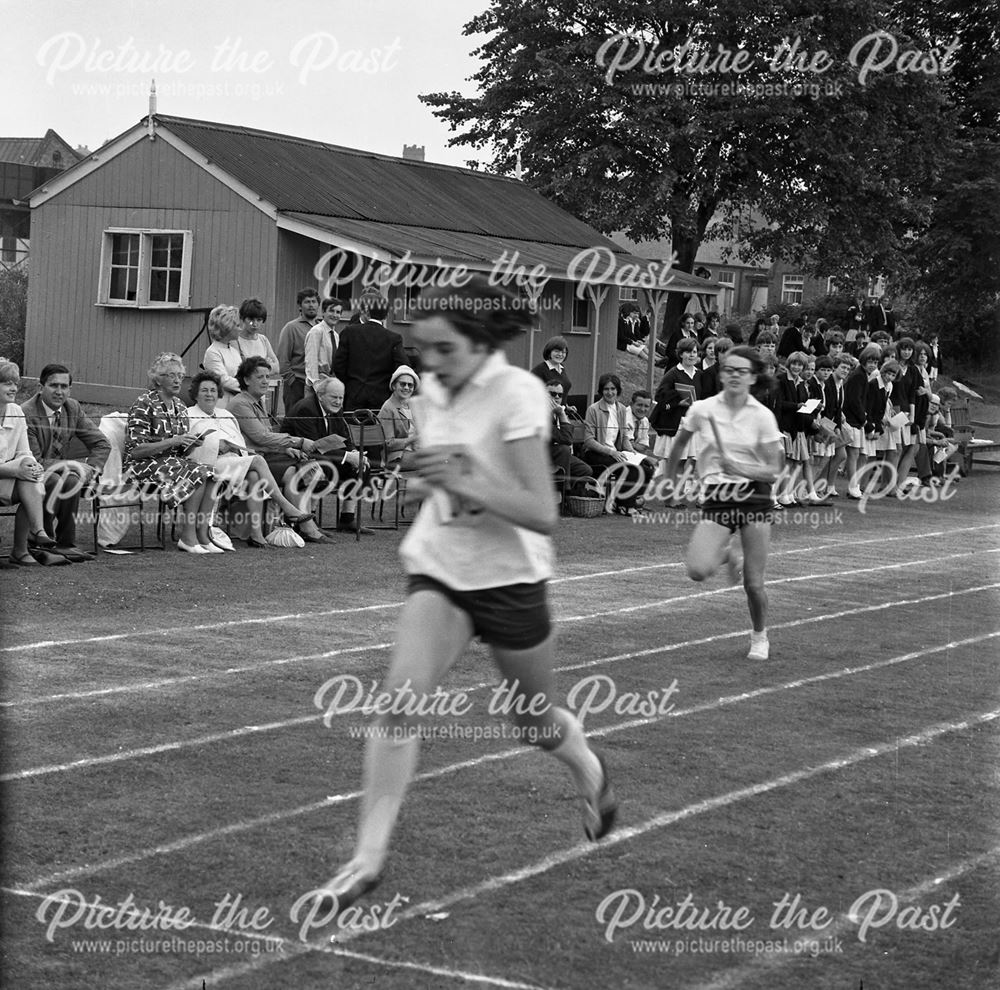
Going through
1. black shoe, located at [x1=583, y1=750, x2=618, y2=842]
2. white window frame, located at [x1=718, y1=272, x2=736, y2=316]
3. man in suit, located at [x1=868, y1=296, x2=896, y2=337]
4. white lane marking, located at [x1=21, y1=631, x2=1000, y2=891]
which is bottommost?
white lane marking, located at [x1=21, y1=631, x2=1000, y2=891]

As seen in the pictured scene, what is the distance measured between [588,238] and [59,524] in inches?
768

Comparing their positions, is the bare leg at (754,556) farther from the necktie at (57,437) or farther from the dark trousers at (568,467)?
the dark trousers at (568,467)

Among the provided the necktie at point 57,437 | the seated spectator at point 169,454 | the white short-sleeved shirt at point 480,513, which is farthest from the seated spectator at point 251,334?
the white short-sleeved shirt at point 480,513

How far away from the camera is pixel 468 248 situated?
25094 millimetres

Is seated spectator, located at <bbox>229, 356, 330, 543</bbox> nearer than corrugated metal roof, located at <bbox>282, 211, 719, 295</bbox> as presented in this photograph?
Yes

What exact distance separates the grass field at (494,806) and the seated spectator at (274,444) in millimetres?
2164

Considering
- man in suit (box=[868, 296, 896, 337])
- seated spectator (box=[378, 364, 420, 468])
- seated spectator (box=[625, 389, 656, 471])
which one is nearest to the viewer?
seated spectator (box=[378, 364, 420, 468])

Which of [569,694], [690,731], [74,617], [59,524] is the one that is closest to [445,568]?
[690,731]

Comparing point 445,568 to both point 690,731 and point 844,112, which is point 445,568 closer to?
point 690,731

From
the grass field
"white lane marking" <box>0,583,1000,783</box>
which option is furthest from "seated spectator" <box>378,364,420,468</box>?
"white lane marking" <box>0,583,1000,783</box>

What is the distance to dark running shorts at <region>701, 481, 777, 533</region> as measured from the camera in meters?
10.2

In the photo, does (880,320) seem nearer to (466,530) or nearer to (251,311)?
(251,311)

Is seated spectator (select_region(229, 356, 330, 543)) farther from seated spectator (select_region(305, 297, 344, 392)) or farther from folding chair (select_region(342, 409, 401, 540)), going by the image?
seated spectator (select_region(305, 297, 344, 392))

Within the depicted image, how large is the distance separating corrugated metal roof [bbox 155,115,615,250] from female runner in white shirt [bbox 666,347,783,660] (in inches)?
Result: 603
